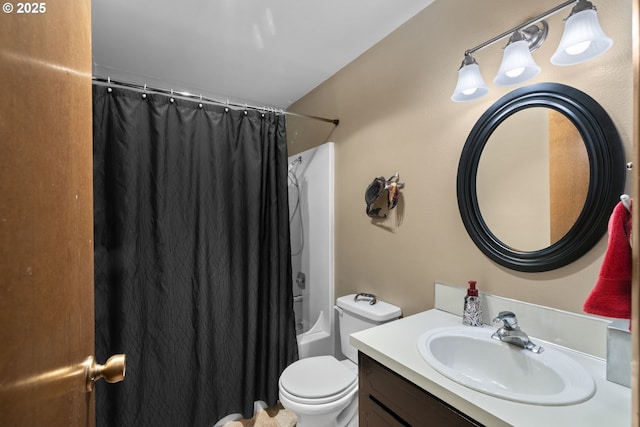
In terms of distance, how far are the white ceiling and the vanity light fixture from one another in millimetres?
622

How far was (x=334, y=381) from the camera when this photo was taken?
57.6 inches

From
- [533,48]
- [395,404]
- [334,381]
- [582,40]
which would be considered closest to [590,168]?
[582,40]

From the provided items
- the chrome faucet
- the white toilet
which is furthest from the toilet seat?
the chrome faucet

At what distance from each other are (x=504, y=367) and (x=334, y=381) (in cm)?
81

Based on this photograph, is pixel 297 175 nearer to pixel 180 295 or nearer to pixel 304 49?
pixel 304 49

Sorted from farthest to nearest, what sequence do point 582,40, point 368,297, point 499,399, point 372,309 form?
1. point 368,297
2. point 372,309
3. point 582,40
4. point 499,399

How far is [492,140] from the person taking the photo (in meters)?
1.24

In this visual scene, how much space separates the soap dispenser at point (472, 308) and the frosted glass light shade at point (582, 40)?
90 centimetres

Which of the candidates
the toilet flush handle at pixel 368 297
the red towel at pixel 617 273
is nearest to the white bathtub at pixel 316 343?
the toilet flush handle at pixel 368 297

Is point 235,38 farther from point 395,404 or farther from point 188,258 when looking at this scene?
point 395,404

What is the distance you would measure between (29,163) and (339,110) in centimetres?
205

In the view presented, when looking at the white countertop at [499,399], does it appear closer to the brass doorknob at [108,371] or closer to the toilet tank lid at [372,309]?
the toilet tank lid at [372,309]

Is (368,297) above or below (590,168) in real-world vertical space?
below

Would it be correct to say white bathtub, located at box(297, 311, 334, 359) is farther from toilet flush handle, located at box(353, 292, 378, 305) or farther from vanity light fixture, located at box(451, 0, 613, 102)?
vanity light fixture, located at box(451, 0, 613, 102)
